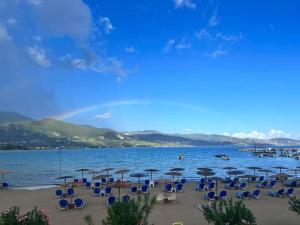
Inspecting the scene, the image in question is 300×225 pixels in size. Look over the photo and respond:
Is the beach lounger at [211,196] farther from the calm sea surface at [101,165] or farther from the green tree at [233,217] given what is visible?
the calm sea surface at [101,165]

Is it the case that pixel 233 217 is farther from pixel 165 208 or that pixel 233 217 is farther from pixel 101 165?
pixel 101 165

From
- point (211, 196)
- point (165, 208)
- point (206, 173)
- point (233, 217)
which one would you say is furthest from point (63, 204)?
point (233, 217)

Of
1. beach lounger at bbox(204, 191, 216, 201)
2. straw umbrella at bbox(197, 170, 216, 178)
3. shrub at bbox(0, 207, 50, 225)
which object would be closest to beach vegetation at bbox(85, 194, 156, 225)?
shrub at bbox(0, 207, 50, 225)

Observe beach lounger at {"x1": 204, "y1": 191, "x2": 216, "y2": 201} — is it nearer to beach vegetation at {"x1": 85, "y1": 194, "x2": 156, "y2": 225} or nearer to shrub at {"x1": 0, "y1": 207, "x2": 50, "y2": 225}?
beach vegetation at {"x1": 85, "y1": 194, "x2": 156, "y2": 225}

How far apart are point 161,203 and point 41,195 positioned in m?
10.2

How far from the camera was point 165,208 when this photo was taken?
21016mm

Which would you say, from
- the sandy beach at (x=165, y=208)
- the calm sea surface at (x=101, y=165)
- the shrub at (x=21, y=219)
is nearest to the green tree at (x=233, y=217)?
the shrub at (x=21, y=219)

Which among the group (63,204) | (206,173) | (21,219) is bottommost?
(63,204)

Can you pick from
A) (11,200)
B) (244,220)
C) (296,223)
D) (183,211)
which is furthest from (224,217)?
(11,200)

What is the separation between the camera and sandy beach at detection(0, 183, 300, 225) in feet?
58.0

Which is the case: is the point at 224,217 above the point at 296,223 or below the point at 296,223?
above

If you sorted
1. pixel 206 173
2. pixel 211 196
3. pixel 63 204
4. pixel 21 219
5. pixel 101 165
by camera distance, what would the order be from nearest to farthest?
pixel 21 219 → pixel 63 204 → pixel 211 196 → pixel 206 173 → pixel 101 165

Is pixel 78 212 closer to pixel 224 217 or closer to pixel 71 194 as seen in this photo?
pixel 71 194

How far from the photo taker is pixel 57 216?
19375 mm
